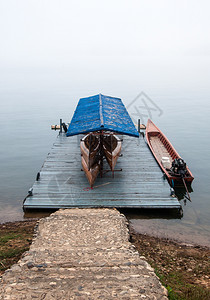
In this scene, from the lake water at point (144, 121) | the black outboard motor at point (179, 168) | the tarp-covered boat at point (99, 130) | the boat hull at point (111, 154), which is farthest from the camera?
the black outboard motor at point (179, 168)

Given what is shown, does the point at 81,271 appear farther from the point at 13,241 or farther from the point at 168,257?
the point at 13,241

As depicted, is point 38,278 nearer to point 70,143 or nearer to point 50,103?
point 70,143

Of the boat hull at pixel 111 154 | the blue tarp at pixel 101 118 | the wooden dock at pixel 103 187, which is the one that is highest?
the blue tarp at pixel 101 118

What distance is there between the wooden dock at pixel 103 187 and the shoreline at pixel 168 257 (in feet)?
4.41

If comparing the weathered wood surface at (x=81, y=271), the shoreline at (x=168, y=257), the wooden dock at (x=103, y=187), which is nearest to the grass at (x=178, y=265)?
the shoreline at (x=168, y=257)

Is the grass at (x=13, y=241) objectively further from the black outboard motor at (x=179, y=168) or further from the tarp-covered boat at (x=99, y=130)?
the black outboard motor at (x=179, y=168)

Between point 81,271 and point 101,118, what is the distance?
10.1 metres

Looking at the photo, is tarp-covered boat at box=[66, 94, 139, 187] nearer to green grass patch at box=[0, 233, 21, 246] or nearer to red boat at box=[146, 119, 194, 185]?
red boat at box=[146, 119, 194, 185]

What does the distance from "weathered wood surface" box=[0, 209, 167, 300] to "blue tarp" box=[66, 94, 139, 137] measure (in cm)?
630

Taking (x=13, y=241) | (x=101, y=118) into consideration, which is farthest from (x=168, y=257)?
(x=101, y=118)

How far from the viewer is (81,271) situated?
5.84m

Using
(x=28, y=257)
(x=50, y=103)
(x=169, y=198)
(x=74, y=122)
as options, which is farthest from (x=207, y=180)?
(x=50, y=103)

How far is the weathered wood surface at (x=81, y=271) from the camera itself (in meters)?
5.07

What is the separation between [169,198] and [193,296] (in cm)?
729
